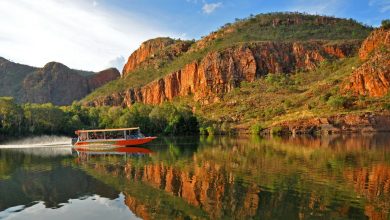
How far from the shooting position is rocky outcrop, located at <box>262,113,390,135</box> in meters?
101

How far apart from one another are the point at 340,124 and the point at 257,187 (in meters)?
86.5

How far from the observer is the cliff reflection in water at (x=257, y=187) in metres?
20.0

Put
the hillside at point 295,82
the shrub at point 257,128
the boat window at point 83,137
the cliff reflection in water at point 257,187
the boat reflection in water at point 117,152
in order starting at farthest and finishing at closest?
1. the shrub at point 257,128
2. the hillside at point 295,82
3. the boat window at point 83,137
4. the boat reflection in water at point 117,152
5. the cliff reflection in water at point 257,187

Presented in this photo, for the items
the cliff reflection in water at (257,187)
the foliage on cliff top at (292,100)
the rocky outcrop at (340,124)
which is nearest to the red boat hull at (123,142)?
the cliff reflection in water at (257,187)

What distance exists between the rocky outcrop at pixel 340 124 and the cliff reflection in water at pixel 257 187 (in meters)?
65.8

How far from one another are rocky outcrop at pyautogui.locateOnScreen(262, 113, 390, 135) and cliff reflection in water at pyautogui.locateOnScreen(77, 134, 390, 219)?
6582cm

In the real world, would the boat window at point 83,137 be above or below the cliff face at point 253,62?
below

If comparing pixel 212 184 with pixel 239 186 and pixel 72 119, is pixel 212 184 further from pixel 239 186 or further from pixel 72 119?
pixel 72 119

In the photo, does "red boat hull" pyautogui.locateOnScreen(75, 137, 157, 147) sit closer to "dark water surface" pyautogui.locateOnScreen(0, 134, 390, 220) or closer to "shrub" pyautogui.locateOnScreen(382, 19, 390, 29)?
"dark water surface" pyautogui.locateOnScreen(0, 134, 390, 220)

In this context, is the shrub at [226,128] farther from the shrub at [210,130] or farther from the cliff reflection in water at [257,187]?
the cliff reflection in water at [257,187]

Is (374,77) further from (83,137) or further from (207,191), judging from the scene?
(207,191)

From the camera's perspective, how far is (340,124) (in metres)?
105

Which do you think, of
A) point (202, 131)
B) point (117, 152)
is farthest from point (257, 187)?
point (202, 131)

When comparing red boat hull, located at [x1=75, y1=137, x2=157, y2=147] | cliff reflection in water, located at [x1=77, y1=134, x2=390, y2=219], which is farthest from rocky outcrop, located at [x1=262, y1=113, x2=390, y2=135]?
cliff reflection in water, located at [x1=77, y1=134, x2=390, y2=219]
